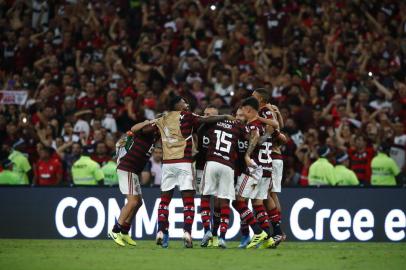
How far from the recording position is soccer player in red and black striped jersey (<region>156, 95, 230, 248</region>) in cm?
1517

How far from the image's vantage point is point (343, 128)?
70.0 ft

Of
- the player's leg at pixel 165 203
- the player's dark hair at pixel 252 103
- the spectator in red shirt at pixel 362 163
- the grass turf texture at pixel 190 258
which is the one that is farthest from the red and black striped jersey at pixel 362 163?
the player's leg at pixel 165 203

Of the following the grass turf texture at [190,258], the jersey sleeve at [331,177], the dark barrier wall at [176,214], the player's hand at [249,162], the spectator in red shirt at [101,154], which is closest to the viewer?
the grass turf texture at [190,258]

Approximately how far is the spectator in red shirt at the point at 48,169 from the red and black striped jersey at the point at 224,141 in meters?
6.38

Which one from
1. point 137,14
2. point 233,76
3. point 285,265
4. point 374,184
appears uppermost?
point 137,14

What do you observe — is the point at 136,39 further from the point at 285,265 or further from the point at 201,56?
the point at 285,265

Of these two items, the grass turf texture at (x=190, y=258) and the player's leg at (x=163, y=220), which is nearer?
the grass turf texture at (x=190, y=258)

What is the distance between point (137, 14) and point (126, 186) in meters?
11.7

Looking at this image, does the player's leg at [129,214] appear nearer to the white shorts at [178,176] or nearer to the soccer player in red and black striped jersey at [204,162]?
the white shorts at [178,176]

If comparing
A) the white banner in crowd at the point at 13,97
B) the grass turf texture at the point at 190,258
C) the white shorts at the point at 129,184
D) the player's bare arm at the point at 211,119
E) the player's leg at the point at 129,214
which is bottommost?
the grass turf texture at the point at 190,258

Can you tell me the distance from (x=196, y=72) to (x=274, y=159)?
7964 millimetres

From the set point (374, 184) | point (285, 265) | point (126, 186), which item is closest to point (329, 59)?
point (374, 184)

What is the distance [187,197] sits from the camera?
15.2 m

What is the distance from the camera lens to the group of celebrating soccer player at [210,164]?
15.2m
